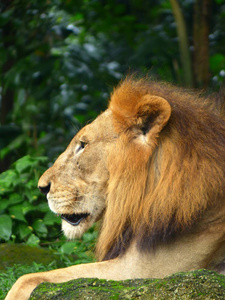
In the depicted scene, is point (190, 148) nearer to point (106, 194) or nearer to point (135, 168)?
point (135, 168)

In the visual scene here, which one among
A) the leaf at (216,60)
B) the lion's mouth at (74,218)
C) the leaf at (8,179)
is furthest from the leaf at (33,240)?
the leaf at (216,60)

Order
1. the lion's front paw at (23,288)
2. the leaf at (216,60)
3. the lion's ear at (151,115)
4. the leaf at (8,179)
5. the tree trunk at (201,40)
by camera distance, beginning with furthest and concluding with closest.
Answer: the leaf at (216,60), the tree trunk at (201,40), the leaf at (8,179), the lion's ear at (151,115), the lion's front paw at (23,288)

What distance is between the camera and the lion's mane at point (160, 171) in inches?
111

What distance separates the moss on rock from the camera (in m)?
3.91

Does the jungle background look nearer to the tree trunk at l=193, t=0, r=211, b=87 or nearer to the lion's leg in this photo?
the tree trunk at l=193, t=0, r=211, b=87

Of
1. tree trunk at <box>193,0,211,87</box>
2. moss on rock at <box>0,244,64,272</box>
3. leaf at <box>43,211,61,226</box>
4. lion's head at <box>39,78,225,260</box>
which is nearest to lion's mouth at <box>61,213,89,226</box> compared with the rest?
lion's head at <box>39,78,225,260</box>

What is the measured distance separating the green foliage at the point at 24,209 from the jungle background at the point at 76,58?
0.58 m

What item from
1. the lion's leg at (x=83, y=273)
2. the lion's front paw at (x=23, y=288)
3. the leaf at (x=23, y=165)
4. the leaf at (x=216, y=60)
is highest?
the lion's front paw at (x=23, y=288)

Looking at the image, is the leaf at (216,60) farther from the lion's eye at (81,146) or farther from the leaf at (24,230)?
the lion's eye at (81,146)

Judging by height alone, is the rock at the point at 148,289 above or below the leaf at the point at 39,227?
above

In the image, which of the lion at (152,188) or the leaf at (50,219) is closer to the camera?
the lion at (152,188)

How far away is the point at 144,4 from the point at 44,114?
6.45ft

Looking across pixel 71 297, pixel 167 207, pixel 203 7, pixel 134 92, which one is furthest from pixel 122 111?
pixel 203 7

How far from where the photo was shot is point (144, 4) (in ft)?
23.7
